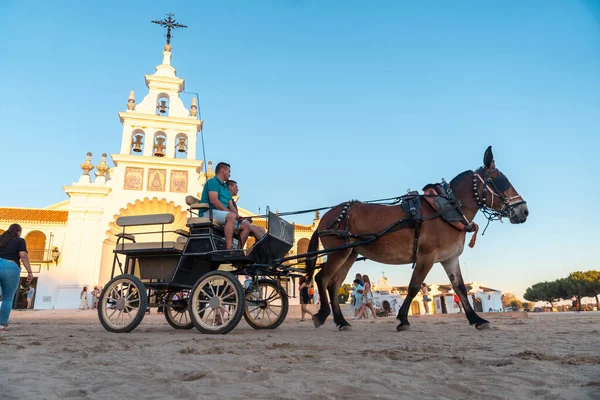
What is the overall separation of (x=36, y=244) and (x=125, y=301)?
74.4ft

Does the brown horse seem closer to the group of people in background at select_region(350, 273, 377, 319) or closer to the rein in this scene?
the rein

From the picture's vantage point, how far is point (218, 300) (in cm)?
510

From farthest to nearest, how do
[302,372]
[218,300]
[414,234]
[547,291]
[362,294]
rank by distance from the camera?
[547,291], [362,294], [414,234], [218,300], [302,372]

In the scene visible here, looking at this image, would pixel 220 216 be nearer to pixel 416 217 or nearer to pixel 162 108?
pixel 416 217

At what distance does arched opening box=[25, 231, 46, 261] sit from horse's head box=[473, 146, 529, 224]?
24.4 meters

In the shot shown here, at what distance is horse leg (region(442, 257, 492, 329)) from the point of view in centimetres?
569

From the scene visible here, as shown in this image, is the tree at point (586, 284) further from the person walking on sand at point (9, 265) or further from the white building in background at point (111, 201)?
the person walking on sand at point (9, 265)

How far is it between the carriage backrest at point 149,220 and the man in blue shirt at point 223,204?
0.60 metres

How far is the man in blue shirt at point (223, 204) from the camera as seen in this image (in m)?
5.50

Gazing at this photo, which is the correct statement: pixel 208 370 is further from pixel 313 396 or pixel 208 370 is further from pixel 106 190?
pixel 106 190

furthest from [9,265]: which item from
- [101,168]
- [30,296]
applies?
[101,168]

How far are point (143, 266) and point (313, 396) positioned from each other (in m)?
4.67

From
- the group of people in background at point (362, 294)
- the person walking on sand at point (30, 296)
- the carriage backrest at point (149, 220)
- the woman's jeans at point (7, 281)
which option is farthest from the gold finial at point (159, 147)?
the carriage backrest at point (149, 220)

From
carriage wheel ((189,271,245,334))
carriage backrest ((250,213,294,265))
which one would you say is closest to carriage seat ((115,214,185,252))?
carriage wheel ((189,271,245,334))
